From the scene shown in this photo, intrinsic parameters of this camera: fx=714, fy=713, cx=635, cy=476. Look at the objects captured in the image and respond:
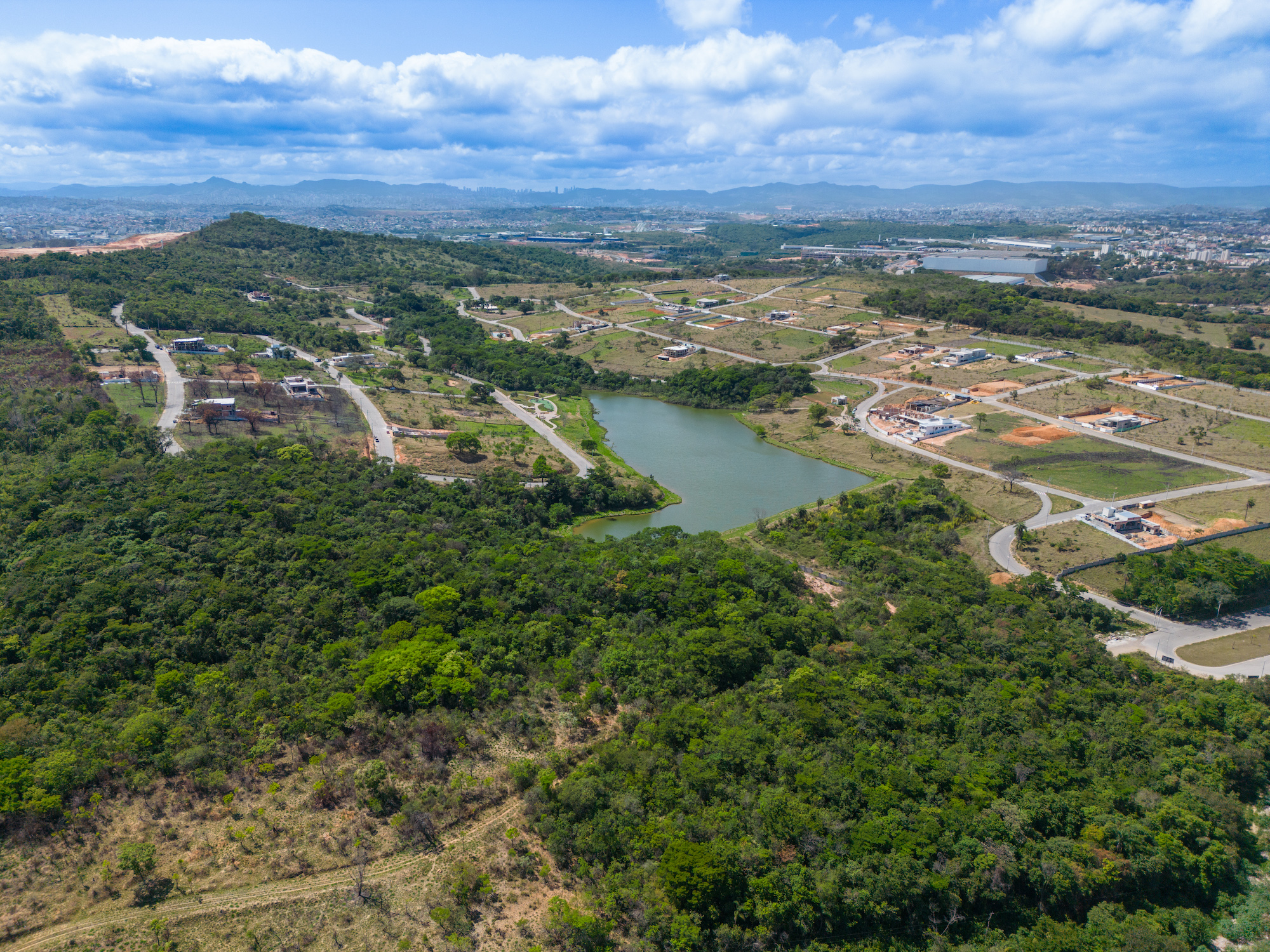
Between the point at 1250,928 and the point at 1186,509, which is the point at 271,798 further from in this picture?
the point at 1186,509

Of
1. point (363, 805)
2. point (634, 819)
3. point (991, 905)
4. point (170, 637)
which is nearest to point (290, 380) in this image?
point (170, 637)

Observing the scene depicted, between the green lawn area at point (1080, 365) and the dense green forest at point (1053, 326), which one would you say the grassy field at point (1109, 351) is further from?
the dense green forest at point (1053, 326)

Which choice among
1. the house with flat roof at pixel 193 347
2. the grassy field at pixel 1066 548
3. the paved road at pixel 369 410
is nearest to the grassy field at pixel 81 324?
the house with flat roof at pixel 193 347

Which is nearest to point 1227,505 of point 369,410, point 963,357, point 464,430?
point 963,357

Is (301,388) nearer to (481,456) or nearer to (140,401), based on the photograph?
(140,401)

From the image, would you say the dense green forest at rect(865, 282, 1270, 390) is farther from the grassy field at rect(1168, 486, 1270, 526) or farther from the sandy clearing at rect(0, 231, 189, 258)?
the sandy clearing at rect(0, 231, 189, 258)

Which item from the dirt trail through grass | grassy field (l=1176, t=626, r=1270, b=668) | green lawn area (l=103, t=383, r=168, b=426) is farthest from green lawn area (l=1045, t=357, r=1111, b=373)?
green lawn area (l=103, t=383, r=168, b=426)

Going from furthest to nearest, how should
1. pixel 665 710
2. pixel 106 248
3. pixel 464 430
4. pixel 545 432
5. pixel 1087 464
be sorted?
pixel 106 248 → pixel 545 432 → pixel 464 430 → pixel 1087 464 → pixel 665 710
